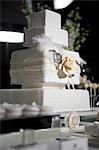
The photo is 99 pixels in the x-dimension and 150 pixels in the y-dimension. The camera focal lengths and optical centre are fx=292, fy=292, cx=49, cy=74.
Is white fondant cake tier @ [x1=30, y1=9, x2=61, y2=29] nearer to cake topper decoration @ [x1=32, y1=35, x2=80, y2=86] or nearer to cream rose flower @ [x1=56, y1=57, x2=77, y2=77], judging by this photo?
cake topper decoration @ [x1=32, y1=35, x2=80, y2=86]

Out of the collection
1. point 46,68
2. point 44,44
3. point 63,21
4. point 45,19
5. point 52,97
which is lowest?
point 52,97

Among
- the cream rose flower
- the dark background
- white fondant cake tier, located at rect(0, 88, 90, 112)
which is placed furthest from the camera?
the dark background

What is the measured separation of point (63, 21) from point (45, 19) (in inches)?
21.7

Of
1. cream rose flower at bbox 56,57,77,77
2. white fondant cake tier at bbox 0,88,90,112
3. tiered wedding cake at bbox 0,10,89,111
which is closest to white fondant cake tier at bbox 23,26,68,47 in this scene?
tiered wedding cake at bbox 0,10,89,111

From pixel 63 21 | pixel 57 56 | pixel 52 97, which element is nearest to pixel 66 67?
pixel 57 56

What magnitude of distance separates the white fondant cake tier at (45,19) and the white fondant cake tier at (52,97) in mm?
341

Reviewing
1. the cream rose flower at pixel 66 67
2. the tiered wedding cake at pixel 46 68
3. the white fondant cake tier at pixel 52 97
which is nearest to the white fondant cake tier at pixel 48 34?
the tiered wedding cake at pixel 46 68

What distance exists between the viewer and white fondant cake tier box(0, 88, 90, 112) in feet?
4.41

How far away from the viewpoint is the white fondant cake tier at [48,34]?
1.47 metres

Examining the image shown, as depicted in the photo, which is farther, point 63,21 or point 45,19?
point 63,21

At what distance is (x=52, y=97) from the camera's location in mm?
1395

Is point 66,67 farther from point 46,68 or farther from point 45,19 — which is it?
point 45,19

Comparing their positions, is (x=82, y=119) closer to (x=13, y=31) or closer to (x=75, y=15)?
(x=13, y=31)

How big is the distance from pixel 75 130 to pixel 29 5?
904 millimetres
